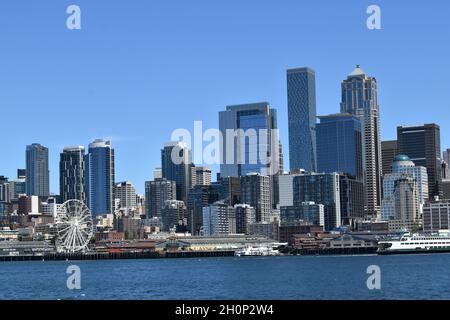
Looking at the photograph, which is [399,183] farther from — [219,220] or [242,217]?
[219,220]

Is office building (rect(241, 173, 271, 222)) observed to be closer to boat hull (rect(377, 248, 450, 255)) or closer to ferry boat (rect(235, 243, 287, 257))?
ferry boat (rect(235, 243, 287, 257))

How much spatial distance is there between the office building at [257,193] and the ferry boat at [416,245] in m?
48.1

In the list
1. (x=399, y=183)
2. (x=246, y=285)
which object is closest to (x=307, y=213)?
(x=399, y=183)

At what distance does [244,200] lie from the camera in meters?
169

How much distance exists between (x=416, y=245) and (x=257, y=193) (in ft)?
196

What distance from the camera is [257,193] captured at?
17000 centimetres

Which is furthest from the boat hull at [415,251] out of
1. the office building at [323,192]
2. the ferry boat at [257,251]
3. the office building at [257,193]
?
the office building at [323,192]

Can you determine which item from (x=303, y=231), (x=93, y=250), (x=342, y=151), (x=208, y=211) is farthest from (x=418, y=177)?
(x=93, y=250)

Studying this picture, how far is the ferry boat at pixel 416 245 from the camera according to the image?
372 feet

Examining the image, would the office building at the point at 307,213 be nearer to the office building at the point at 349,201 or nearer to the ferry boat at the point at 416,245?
the office building at the point at 349,201

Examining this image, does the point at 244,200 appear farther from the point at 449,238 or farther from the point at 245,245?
the point at 449,238

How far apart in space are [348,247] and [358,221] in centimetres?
3616
